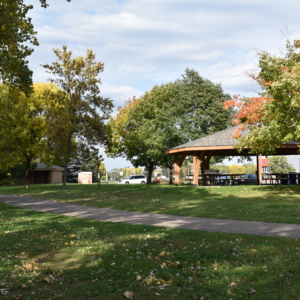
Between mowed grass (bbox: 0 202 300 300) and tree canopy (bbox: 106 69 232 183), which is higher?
tree canopy (bbox: 106 69 232 183)

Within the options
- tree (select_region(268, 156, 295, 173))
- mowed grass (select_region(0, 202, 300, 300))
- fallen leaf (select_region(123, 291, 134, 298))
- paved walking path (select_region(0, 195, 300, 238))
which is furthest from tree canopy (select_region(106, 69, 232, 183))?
tree (select_region(268, 156, 295, 173))

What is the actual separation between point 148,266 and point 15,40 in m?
12.1

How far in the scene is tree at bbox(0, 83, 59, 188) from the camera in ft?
110

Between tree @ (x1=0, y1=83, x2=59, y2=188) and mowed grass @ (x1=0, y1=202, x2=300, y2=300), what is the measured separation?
26.4 m

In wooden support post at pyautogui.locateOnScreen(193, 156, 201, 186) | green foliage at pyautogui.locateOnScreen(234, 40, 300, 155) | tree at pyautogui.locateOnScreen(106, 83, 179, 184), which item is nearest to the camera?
green foliage at pyautogui.locateOnScreen(234, 40, 300, 155)

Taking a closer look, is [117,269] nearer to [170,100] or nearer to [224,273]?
[224,273]

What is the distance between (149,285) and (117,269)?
0.93 m

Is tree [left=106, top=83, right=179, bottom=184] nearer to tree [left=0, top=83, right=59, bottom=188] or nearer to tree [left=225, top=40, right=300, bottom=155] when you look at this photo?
tree [left=0, top=83, right=59, bottom=188]

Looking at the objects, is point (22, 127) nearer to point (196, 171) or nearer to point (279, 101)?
point (196, 171)

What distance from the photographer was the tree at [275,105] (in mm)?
16438

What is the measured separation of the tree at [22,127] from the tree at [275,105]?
66.3 feet

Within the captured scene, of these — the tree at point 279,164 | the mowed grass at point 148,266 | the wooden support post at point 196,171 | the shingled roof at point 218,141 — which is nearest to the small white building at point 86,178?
the wooden support post at point 196,171

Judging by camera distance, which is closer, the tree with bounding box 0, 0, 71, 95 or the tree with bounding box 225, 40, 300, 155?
the tree with bounding box 0, 0, 71, 95

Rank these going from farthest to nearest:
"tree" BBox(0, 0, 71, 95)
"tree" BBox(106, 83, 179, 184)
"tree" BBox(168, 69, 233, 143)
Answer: "tree" BBox(168, 69, 233, 143) → "tree" BBox(106, 83, 179, 184) → "tree" BBox(0, 0, 71, 95)
